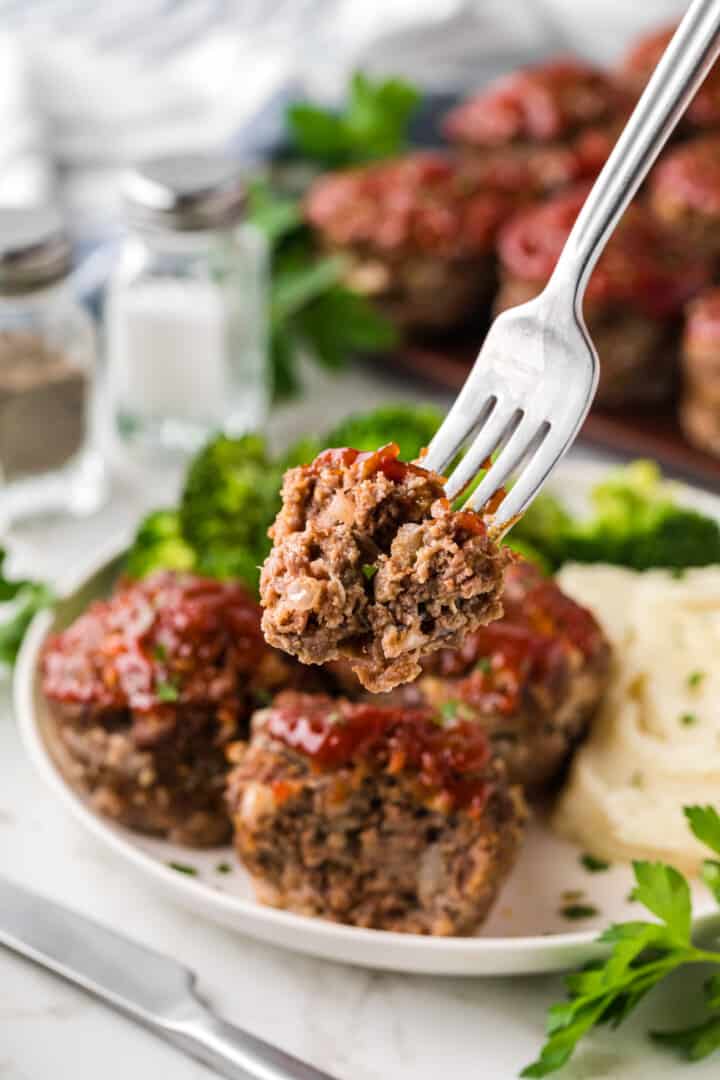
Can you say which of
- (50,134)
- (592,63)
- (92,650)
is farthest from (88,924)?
(592,63)

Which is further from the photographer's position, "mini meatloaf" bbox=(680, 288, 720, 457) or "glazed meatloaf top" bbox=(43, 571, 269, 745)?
"mini meatloaf" bbox=(680, 288, 720, 457)

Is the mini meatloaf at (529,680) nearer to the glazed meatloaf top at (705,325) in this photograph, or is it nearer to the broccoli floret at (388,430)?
the broccoli floret at (388,430)

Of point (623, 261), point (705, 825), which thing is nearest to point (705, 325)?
point (623, 261)

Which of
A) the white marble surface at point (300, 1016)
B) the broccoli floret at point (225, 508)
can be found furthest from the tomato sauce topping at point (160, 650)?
the broccoli floret at point (225, 508)

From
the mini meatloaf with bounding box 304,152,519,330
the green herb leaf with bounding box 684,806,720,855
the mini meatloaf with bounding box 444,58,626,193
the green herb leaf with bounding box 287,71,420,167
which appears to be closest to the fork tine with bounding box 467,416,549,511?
the green herb leaf with bounding box 684,806,720,855

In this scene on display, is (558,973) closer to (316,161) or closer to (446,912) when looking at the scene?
(446,912)

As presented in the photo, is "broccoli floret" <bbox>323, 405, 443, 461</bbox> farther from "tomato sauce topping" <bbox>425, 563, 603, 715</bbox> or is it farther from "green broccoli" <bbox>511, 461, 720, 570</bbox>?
"tomato sauce topping" <bbox>425, 563, 603, 715</bbox>
